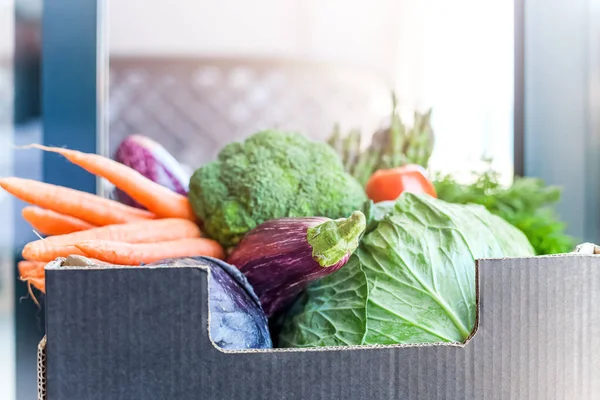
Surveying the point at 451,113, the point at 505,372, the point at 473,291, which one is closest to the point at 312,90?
the point at 451,113

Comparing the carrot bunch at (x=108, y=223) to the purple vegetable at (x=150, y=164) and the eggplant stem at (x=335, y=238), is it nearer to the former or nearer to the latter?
the purple vegetable at (x=150, y=164)

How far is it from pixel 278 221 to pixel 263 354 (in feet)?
0.71

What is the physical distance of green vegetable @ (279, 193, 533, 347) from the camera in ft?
1.83

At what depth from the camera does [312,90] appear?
1571mm

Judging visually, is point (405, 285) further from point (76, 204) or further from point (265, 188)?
point (76, 204)

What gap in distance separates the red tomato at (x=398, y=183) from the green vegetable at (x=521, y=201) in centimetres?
4

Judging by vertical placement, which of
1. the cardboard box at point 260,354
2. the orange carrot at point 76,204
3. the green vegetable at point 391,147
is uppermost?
the green vegetable at point 391,147

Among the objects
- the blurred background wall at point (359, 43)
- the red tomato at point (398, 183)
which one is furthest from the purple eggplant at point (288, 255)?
the blurred background wall at point (359, 43)

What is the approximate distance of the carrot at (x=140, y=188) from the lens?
77 cm

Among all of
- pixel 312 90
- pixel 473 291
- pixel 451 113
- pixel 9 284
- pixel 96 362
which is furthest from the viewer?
pixel 312 90

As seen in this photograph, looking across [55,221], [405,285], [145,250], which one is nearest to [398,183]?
[405,285]

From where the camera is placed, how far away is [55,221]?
77 centimetres

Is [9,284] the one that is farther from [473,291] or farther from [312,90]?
[312,90]

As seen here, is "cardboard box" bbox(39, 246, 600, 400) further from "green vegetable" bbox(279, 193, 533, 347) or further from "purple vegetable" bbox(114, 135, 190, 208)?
"purple vegetable" bbox(114, 135, 190, 208)
